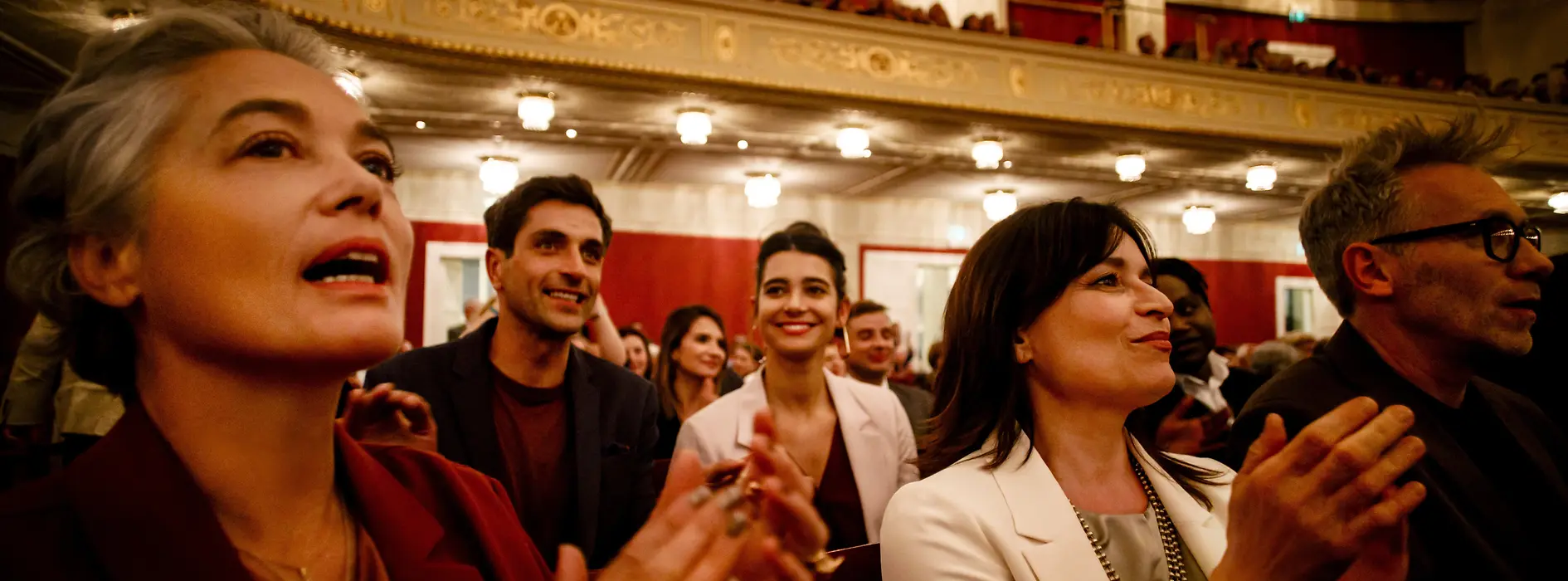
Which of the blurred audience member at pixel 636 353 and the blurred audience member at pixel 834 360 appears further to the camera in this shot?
the blurred audience member at pixel 636 353

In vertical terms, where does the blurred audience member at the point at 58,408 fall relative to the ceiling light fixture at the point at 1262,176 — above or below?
below

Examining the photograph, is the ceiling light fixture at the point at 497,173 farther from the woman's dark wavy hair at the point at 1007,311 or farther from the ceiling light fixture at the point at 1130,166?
the woman's dark wavy hair at the point at 1007,311

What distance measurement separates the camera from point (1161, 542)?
153 cm

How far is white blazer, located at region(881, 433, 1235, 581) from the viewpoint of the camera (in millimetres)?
1397

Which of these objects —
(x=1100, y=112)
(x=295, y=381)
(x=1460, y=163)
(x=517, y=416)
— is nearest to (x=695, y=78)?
(x=1100, y=112)

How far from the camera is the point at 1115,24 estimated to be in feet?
28.7

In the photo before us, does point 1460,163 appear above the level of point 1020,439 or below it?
above

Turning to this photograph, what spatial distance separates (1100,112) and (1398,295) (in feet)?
18.4

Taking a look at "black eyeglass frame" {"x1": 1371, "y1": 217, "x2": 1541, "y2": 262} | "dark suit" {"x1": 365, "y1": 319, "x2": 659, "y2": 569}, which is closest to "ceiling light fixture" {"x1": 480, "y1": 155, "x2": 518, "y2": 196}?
"dark suit" {"x1": 365, "y1": 319, "x2": 659, "y2": 569}

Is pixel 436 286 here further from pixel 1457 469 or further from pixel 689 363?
pixel 1457 469

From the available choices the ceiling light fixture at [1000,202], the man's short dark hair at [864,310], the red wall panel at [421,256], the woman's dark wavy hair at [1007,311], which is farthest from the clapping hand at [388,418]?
the ceiling light fixture at [1000,202]

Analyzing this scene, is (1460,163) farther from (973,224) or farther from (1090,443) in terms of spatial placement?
(973,224)

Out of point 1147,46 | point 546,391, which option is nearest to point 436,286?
point 546,391

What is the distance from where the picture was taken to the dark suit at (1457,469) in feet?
5.14
